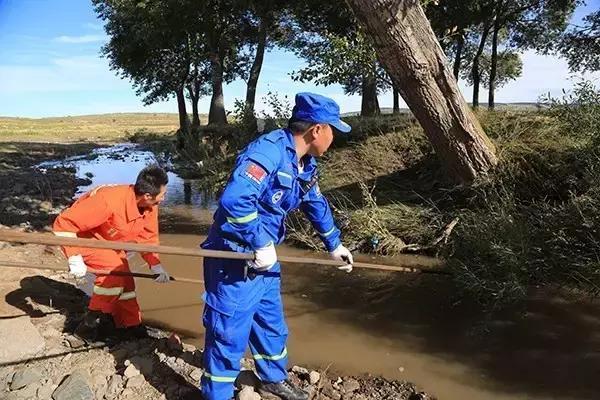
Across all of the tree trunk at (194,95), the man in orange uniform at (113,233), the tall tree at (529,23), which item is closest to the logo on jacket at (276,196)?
the man in orange uniform at (113,233)

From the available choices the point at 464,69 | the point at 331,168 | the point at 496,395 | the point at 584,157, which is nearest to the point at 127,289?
the point at 496,395

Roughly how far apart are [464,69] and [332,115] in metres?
26.5

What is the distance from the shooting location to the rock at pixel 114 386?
3.78 metres

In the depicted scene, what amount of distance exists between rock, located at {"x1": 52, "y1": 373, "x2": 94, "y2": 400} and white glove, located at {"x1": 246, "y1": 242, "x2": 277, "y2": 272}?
1512 millimetres

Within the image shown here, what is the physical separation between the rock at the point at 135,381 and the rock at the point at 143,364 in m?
0.08

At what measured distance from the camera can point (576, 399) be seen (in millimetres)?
4250

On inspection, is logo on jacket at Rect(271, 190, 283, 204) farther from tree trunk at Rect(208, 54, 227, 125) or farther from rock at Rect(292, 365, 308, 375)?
tree trunk at Rect(208, 54, 227, 125)

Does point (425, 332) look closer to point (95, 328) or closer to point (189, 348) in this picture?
point (189, 348)

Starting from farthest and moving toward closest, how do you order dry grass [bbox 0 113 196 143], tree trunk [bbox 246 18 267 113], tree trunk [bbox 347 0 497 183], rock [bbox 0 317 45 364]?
dry grass [bbox 0 113 196 143] < tree trunk [bbox 246 18 267 113] < tree trunk [bbox 347 0 497 183] < rock [bbox 0 317 45 364]

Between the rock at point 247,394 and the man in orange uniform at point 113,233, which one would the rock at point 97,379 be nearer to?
the man in orange uniform at point 113,233

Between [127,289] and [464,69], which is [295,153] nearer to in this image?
[127,289]

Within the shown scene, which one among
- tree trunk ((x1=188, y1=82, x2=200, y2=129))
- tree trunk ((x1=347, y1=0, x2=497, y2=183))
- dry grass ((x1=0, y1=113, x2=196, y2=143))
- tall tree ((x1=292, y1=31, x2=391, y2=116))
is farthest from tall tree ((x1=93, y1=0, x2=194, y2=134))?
tree trunk ((x1=347, y1=0, x2=497, y2=183))

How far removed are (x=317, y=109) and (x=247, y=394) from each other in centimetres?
187

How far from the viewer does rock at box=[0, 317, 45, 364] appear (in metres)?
4.16
